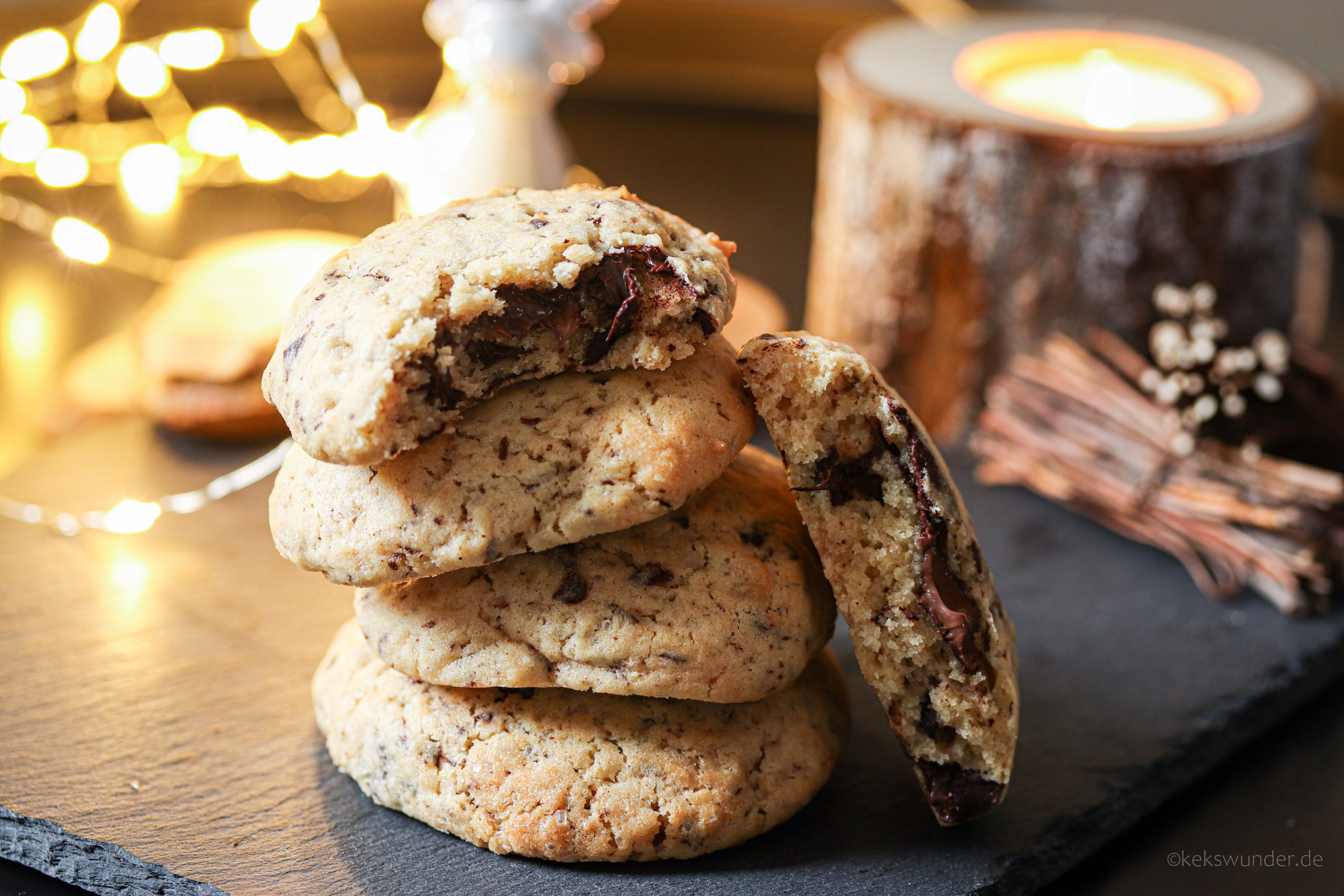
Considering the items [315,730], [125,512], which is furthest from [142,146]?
[315,730]

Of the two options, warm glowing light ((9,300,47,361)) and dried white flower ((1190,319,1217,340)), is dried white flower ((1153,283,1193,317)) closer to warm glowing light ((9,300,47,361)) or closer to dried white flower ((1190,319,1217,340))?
dried white flower ((1190,319,1217,340))

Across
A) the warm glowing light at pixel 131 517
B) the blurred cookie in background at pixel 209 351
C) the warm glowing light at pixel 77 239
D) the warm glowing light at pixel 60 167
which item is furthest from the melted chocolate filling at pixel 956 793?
the warm glowing light at pixel 60 167

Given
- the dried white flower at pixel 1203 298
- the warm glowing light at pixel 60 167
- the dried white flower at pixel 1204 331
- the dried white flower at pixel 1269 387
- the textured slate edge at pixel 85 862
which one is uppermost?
the warm glowing light at pixel 60 167

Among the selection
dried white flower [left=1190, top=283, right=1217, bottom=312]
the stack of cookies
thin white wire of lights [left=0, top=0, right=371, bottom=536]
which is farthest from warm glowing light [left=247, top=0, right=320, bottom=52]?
dried white flower [left=1190, top=283, right=1217, bottom=312]

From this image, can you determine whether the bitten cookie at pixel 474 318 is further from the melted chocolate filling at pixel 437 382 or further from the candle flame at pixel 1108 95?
the candle flame at pixel 1108 95

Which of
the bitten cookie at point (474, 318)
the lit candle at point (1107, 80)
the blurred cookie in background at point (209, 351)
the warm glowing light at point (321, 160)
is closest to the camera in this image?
the bitten cookie at point (474, 318)

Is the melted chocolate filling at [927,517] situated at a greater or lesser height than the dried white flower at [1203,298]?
greater

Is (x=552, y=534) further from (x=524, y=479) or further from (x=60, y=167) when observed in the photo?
(x=60, y=167)
